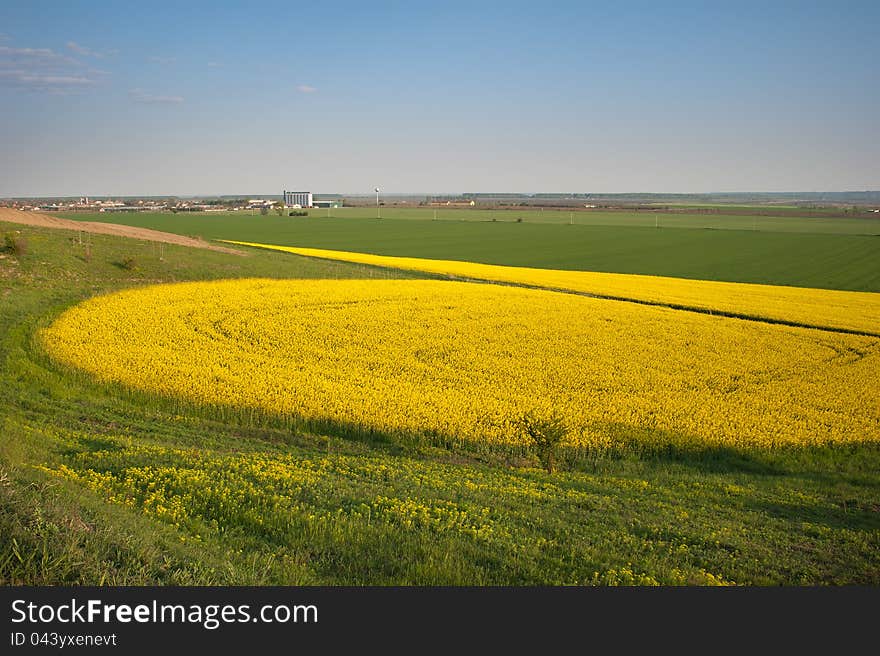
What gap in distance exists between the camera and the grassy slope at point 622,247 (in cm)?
5816

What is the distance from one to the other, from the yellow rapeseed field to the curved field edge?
3.56 meters

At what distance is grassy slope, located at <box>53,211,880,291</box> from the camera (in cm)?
5816

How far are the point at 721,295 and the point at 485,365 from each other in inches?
984

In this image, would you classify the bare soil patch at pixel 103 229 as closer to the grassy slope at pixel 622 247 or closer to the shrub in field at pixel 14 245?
the shrub in field at pixel 14 245

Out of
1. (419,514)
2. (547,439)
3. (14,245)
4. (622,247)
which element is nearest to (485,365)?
(547,439)

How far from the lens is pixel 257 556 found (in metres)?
7.29

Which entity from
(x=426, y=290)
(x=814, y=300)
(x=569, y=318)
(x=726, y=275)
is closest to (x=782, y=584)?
(x=569, y=318)

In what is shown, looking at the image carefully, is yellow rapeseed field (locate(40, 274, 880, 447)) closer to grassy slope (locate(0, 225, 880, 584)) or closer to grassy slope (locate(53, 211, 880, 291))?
grassy slope (locate(0, 225, 880, 584))

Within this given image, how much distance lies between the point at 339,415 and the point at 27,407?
7.03m

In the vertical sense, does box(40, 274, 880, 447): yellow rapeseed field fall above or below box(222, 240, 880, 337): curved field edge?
below

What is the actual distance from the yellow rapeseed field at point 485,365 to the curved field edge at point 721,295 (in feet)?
11.7

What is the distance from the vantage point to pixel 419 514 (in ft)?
29.8

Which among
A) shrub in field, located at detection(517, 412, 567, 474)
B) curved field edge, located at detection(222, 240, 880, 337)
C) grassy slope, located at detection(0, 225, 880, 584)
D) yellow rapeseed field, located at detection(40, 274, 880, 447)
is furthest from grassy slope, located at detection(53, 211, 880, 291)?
shrub in field, located at detection(517, 412, 567, 474)

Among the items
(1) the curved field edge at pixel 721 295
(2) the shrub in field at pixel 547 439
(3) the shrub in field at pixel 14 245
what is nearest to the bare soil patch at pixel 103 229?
(1) the curved field edge at pixel 721 295
